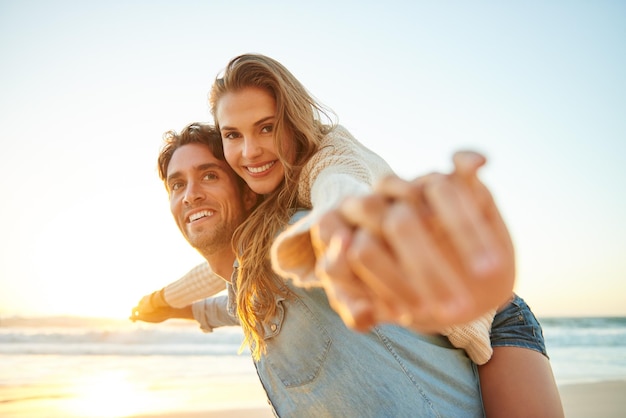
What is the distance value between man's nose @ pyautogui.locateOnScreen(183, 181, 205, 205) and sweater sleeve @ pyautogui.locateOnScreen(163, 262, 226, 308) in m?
1.03

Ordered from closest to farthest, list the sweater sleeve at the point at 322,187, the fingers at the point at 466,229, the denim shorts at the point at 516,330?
1. the fingers at the point at 466,229
2. the sweater sleeve at the point at 322,187
3. the denim shorts at the point at 516,330

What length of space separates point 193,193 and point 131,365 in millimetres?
5756

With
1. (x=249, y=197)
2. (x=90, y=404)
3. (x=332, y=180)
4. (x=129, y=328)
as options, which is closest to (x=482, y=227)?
(x=332, y=180)

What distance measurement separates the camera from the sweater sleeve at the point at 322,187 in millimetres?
1216

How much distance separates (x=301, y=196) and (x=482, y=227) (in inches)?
64.8

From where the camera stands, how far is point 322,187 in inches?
63.0

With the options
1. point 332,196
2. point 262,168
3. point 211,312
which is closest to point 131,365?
point 211,312

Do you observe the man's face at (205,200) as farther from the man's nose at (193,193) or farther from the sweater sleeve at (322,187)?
the sweater sleeve at (322,187)

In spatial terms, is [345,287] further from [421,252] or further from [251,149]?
[251,149]

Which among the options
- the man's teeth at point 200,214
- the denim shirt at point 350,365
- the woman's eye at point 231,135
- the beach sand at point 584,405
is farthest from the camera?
the beach sand at point 584,405

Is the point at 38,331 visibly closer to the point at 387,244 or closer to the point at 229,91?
the point at 229,91

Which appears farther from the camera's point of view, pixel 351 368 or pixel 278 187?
pixel 278 187

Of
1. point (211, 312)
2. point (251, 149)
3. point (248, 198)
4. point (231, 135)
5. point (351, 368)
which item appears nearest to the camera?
point (351, 368)

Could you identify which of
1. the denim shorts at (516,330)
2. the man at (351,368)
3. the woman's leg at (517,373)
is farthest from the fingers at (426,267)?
the denim shorts at (516,330)
